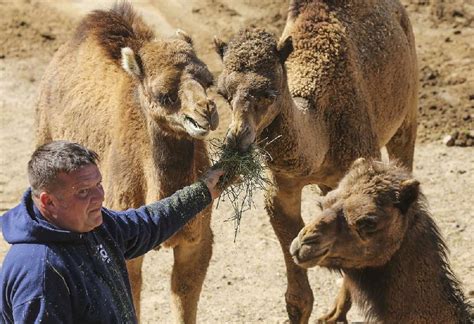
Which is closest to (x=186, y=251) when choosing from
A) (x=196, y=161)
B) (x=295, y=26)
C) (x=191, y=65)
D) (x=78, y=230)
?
(x=196, y=161)

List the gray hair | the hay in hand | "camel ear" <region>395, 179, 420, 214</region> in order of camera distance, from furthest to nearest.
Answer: the hay in hand
"camel ear" <region>395, 179, 420, 214</region>
the gray hair

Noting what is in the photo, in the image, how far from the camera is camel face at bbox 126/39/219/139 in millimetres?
5980

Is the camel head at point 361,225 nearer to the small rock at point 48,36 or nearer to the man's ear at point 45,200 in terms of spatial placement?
the man's ear at point 45,200

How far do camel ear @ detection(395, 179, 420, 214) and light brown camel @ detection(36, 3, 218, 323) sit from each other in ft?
3.94

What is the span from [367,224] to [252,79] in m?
1.41

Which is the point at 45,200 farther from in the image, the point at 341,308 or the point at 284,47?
the point at 341,308

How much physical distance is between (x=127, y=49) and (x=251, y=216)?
3.85m

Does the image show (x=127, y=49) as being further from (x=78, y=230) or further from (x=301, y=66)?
(x=78, y=230)

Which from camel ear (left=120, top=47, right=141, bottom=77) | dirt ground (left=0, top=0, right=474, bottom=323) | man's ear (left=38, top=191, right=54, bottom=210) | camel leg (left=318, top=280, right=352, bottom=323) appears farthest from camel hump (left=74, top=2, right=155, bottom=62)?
man's ear (left=38, top=191, right=54, bottom=210)

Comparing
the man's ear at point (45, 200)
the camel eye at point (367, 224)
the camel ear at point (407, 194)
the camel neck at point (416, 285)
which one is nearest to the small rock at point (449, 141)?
the camel neck at point (416, 285)

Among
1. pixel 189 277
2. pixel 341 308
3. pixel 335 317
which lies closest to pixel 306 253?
pixel 189 277

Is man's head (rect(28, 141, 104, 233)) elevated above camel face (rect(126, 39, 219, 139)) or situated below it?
above

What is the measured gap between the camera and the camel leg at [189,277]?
705 cm

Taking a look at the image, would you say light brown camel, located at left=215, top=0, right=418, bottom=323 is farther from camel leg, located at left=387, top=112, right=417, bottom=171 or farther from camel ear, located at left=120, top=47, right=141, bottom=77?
camel ear, located at left=120, top=47, right=141, bottom=77
